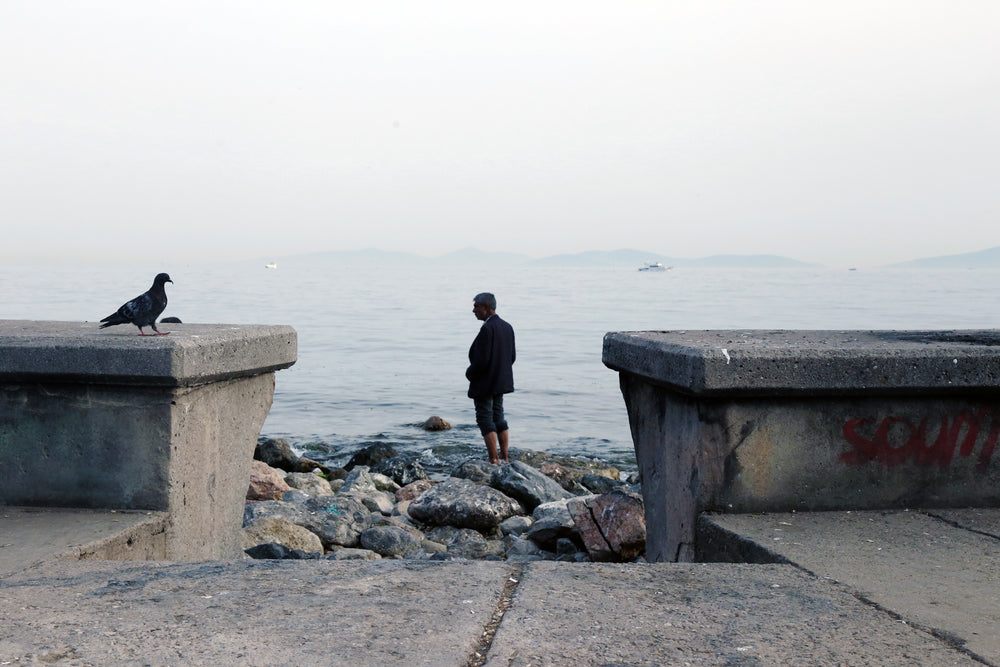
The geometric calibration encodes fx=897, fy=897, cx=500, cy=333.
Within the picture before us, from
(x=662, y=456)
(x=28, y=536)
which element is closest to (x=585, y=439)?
(x=662, y=456)

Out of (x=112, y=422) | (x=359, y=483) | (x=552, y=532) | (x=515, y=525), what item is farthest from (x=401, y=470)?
(x=112, y=422)

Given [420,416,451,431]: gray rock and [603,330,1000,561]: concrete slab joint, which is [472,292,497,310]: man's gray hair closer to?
[603,330,1000,561]: concrete slab joint

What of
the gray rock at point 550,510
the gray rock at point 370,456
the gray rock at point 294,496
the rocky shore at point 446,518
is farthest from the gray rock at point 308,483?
the gray rock at point 550,510

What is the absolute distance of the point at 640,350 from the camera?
13.3 ft

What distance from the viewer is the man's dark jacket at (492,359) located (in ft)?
33.1

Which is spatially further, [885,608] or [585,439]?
[585,439]

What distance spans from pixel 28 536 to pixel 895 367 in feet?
11.1

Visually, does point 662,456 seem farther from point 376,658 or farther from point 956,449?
point 376,658

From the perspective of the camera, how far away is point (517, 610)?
2492 mm

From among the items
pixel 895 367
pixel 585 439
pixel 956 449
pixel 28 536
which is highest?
pixel 895 367

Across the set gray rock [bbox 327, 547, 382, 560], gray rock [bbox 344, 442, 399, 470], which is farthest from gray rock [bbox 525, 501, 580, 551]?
gray rock [bbox 344, 442, 399, 470]

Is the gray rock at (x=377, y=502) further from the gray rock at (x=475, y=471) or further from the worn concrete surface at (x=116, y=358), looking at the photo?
the worn concrete surface at (x=116, y=358)

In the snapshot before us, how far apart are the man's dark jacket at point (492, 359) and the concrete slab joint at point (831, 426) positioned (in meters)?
6.31

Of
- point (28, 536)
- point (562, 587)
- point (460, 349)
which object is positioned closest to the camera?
point (562, 587)
